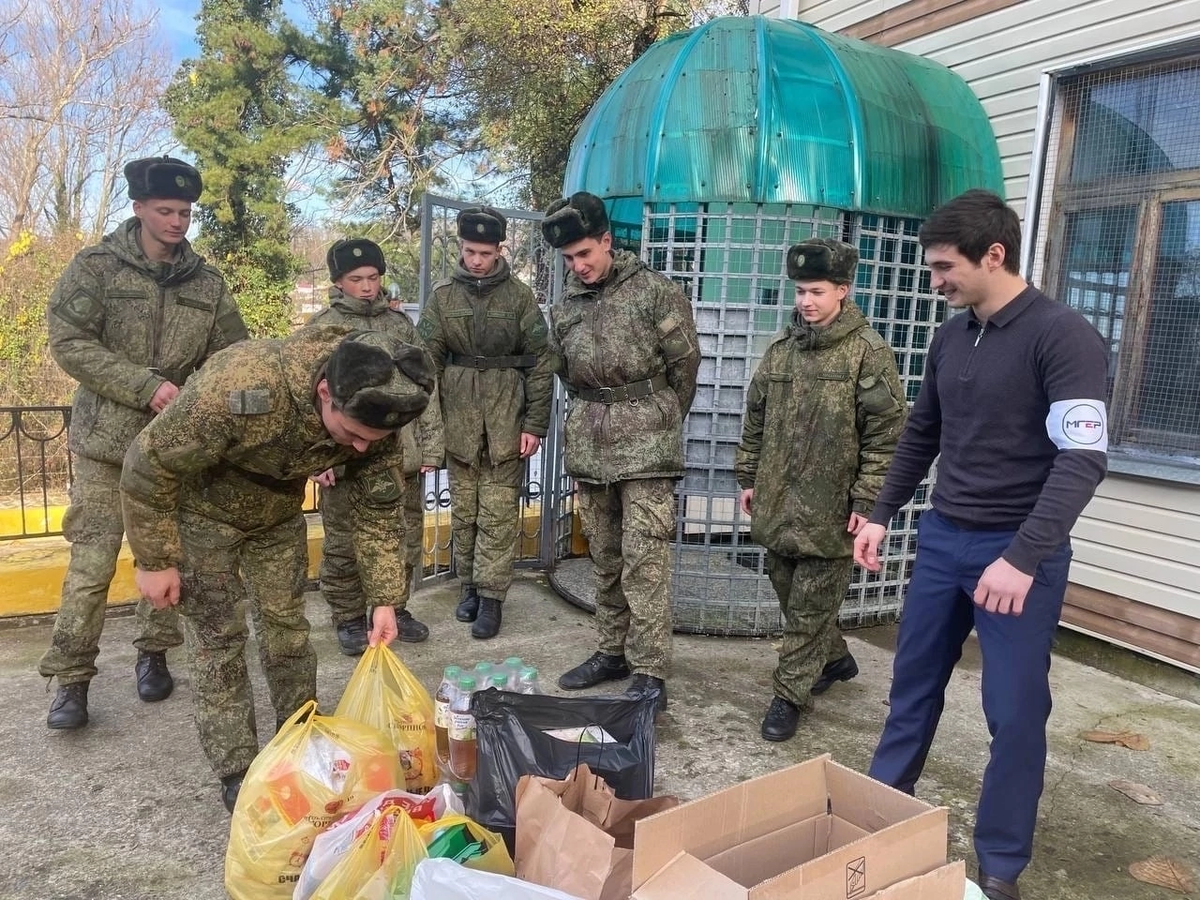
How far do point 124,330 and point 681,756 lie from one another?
8.79 feet

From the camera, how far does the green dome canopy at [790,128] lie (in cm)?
434

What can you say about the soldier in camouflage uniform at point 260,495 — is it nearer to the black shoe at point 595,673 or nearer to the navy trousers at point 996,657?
the black shoe at point 595,673

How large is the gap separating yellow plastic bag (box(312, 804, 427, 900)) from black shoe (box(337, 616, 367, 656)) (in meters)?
2.19

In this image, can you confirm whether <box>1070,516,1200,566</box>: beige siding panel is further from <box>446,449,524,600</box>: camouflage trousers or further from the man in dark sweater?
<box>446,449,524,600</box>: camouflage trousers

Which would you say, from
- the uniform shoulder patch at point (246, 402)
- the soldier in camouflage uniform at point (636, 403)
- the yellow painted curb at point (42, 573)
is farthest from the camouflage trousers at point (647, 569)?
the yellow painted curb at point (42, 573)

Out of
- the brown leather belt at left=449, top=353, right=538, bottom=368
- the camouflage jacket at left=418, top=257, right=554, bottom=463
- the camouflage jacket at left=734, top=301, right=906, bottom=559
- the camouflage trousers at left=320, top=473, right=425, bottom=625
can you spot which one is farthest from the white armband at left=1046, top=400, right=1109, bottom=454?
the camouflage trousers at left=320, top=473, right=425, bottom=625

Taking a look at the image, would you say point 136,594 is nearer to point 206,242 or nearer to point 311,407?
point 311,407

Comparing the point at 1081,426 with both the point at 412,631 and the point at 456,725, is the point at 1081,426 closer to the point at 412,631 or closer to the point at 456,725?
the point at 456,725

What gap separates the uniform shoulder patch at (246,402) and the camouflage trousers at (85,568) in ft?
4.51

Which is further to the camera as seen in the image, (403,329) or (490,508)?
(490,508)

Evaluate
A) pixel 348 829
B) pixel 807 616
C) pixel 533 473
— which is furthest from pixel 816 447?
pixel 533 473

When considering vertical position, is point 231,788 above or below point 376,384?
below

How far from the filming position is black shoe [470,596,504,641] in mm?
4375

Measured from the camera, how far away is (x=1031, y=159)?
15.2 feet
